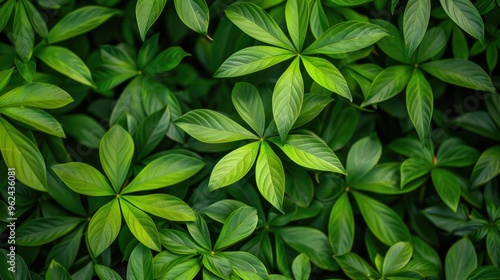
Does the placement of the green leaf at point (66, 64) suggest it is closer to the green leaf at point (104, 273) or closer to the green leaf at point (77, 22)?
the green leaf at point (77, 22)

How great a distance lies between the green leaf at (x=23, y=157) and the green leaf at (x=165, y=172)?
193 mm

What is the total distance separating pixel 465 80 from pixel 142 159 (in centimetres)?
80

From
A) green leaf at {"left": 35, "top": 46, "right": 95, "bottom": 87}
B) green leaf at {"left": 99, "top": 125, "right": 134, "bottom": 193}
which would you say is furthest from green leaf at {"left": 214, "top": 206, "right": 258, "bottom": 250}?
green leaf at {"left": 35, "top": 46, "right": 95, "bottom": 87}

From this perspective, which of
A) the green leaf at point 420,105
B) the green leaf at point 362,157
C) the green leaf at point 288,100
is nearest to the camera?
the green leaf at point 288,100

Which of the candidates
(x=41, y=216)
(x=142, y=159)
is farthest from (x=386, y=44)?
(x=41, y=216)

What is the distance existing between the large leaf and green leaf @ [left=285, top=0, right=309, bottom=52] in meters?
0.55

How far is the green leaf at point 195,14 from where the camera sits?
1171 millimetres

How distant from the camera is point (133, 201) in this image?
3.90ft

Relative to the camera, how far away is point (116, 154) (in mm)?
1232

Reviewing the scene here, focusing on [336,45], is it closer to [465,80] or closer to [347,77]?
[347,77]

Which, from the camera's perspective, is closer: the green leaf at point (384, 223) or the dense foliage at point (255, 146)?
the dense foliage at point (255, 146)

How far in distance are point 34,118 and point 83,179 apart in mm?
171

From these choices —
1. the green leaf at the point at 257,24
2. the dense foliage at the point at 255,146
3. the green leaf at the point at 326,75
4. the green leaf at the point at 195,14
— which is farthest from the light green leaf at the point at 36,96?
the green leaf at the point at 326,75

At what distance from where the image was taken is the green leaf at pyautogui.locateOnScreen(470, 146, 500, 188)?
1.33m
